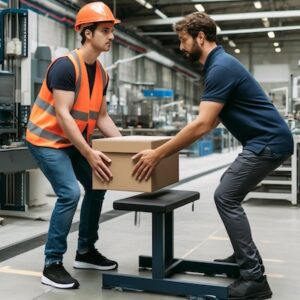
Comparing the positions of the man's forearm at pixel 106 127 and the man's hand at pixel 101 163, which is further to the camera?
the man's forearm at pixel 106 127

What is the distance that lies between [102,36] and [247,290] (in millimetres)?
1439

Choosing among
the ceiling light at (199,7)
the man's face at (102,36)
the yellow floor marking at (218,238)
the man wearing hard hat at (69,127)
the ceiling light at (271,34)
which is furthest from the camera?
the ceiling light at (271,34)

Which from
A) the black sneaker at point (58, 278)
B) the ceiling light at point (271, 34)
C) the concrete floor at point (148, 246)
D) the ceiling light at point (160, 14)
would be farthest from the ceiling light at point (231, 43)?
the black sneaker at point (58, 278)

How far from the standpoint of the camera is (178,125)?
13.6 meters

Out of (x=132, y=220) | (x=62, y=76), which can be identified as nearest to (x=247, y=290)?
(x=62, y=76)

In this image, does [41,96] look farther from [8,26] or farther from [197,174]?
[197,174]

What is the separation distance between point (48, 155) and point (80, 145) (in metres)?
0.20

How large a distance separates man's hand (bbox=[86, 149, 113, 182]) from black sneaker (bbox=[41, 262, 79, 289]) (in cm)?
53

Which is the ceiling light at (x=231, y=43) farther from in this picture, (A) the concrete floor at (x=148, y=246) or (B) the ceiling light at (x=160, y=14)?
(A) the concrete floor at (x=148, y=246)

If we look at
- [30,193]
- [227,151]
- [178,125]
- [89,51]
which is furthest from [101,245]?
[227,151]

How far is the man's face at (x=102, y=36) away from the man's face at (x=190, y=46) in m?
0.42

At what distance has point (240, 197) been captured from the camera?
2.36 metres

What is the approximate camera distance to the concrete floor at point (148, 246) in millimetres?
2514

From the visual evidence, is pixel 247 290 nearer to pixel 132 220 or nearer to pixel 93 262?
pixel 93 262
